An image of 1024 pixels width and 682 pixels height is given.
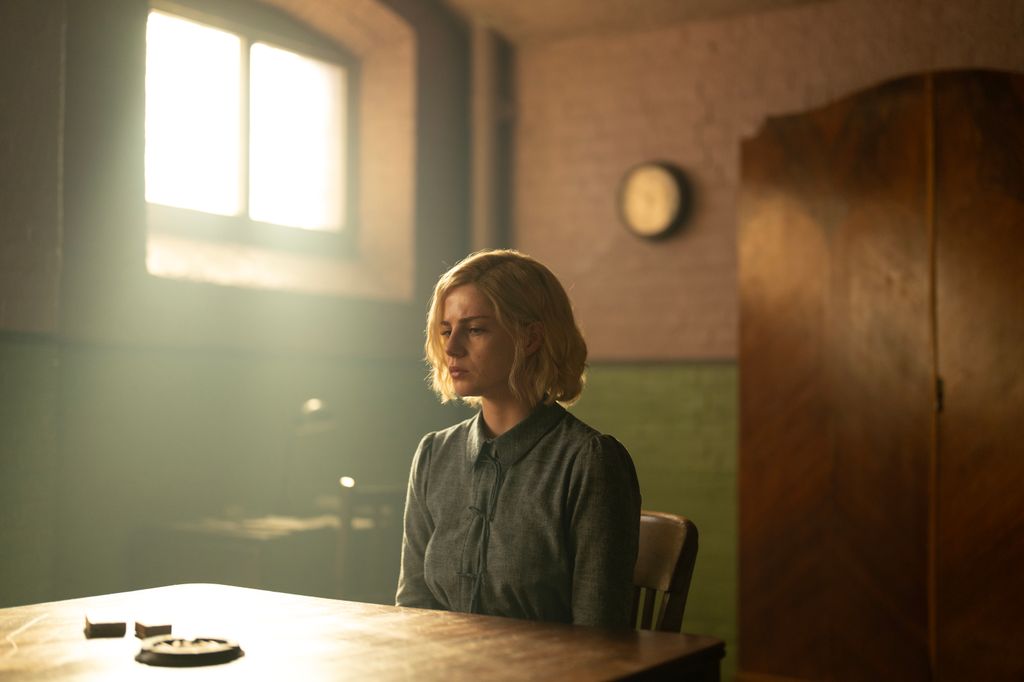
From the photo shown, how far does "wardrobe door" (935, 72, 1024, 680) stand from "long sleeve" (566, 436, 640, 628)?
7.68ft

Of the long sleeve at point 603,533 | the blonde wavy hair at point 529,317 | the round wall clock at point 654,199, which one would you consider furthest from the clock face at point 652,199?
the long sleeve at point 603,533

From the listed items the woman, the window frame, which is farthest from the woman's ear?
the window frame

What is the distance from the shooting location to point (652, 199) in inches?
207

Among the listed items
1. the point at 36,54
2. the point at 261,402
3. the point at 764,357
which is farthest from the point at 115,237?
the point at 764,357

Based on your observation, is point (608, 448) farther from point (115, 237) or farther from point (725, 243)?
point (725, 243)

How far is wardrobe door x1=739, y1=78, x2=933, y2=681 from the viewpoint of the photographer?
418 cm

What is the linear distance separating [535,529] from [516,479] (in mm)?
112

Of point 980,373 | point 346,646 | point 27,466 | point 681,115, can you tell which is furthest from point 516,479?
point 681,115

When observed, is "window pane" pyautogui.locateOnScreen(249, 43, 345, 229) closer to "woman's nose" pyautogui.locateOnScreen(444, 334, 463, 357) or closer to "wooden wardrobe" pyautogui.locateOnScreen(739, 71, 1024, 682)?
"wooden wardrobe" pyautogui.locateOnScreen(739, 71, 1024, 682)

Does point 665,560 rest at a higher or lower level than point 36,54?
lower

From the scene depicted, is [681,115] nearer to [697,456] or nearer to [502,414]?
[697,456]

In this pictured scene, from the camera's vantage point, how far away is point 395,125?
5.40 m

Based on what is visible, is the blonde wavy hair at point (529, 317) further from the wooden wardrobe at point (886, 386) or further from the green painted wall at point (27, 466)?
the wooden wardrobe at point (886, 386)

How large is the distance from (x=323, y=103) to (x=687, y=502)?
2404 mm
